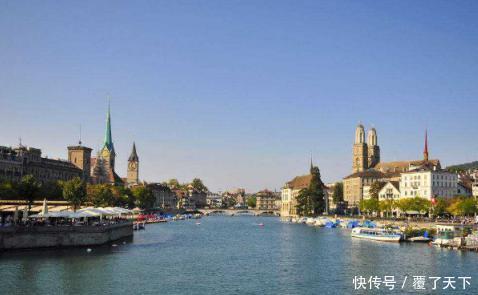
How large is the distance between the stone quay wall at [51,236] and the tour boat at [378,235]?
41770mm

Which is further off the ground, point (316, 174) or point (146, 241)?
point (316, 174)

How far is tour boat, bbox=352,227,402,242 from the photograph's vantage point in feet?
287

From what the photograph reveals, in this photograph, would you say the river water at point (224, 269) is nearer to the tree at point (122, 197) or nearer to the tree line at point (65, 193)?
the tree line at point (65, 193)

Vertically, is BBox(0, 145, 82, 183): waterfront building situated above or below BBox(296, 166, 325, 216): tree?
above

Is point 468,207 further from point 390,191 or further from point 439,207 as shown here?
point 390,191

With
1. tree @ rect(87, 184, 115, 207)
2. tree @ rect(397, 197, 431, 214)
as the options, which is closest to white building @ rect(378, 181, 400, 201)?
tree @ rect(397, 197, 431, 214)

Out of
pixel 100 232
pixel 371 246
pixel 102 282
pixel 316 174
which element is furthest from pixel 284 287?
pixel 316 174

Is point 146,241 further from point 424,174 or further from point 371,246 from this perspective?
point 424,174

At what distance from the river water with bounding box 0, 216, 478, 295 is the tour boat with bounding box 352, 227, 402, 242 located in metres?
8.67

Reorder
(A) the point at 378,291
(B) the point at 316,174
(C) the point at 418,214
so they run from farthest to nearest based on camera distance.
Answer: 1. (B) the point at 316,174
2. (C) the point at 418,214
3. (A) the point at 378,291

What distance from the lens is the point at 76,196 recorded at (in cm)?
9169

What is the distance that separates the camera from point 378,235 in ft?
300

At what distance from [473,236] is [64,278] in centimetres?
5086

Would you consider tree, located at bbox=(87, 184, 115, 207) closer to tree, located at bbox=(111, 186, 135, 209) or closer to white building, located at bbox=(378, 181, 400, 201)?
tree, located at bbox=(111, 186, 135, 209)
